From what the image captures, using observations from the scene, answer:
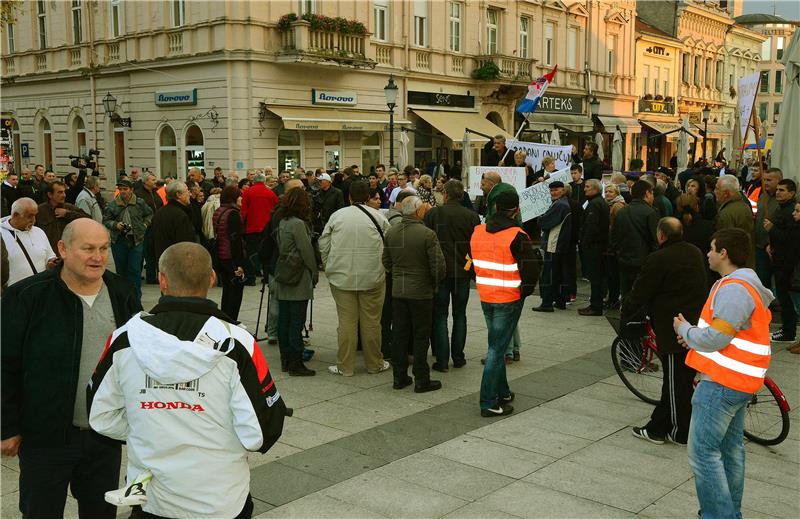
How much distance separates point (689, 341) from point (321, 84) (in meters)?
22.9

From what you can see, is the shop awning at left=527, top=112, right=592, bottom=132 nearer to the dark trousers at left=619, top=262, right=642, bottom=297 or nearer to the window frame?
the window frame

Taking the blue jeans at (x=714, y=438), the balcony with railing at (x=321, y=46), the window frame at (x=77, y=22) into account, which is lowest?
the blue jeans at (x=714, y=438)

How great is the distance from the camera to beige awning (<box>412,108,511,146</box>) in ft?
99.2

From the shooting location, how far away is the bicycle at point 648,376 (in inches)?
251

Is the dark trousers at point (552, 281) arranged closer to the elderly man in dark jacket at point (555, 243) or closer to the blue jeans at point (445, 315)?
the elderly man in dark jacket at point (555, 243)

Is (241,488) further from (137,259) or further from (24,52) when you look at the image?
(24,52)

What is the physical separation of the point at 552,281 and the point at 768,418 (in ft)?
17.9

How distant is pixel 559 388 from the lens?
775 cm

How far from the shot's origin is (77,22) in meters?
29.4

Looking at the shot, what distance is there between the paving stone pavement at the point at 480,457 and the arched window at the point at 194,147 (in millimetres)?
18067

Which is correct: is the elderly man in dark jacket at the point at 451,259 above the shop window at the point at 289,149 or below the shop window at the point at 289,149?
below

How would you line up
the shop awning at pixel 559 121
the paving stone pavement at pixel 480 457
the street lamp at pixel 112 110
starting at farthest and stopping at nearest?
the shop awning at pixel 559 121, the street lamp at pixel 112 110, the paving stone pavement at pixel 480 457

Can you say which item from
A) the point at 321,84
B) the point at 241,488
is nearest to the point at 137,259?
the point at 241,488

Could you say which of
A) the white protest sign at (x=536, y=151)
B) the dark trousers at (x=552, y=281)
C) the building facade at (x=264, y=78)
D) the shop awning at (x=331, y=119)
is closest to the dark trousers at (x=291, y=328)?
the dark trousers at (x=552, y=281)
